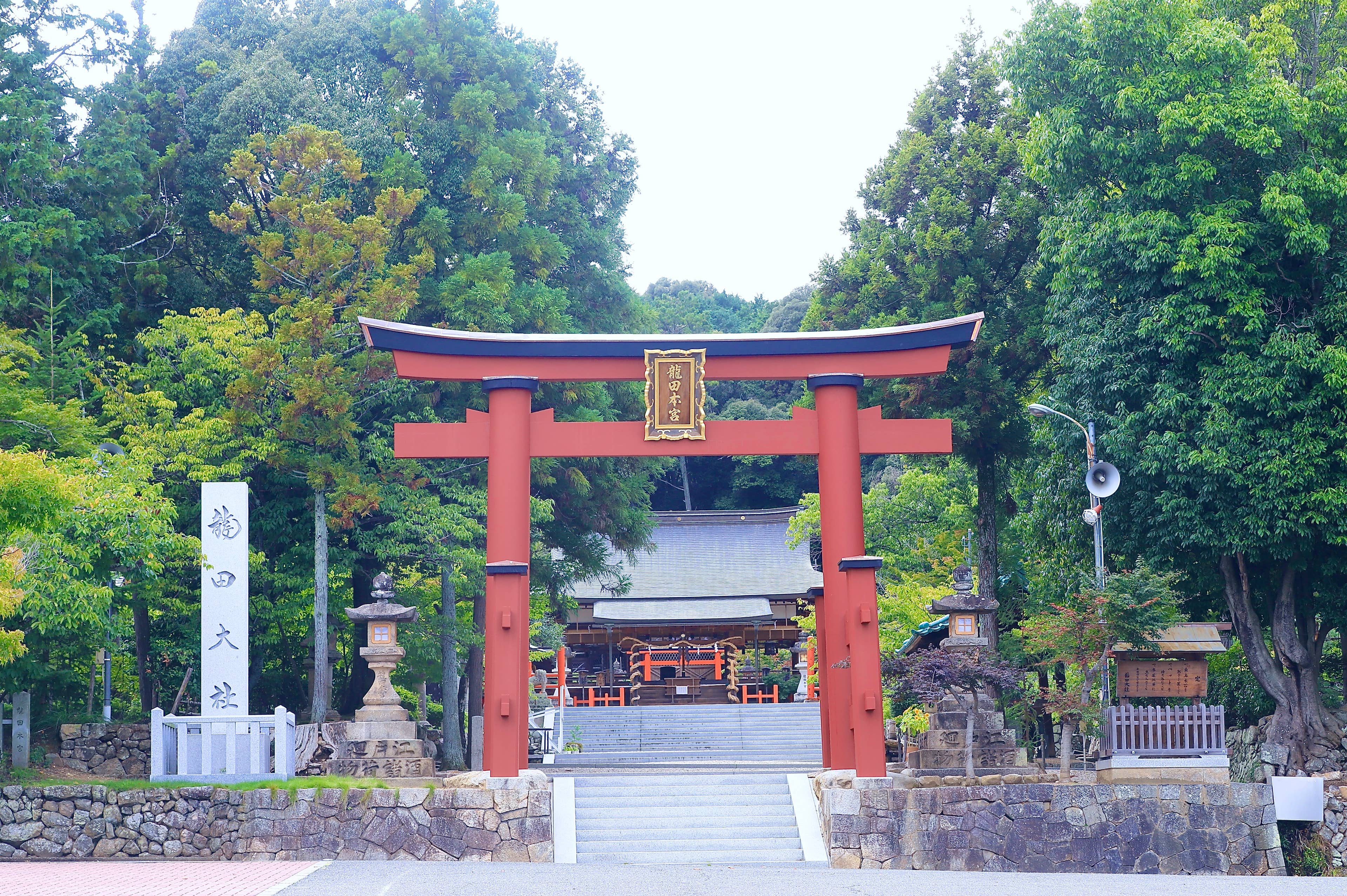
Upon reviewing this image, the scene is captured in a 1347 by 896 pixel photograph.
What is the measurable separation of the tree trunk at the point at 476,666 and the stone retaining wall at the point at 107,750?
629 centimetres

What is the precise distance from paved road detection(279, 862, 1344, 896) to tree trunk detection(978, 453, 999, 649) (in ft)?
33.8

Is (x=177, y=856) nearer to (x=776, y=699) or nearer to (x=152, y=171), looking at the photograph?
(x=152, y=171)

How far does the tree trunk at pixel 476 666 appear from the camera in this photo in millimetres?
23688

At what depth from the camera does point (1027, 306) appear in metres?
23.3

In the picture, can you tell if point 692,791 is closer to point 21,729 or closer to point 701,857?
point 701,857

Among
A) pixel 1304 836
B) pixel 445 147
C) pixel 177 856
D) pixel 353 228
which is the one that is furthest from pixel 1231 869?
pixel 445 147

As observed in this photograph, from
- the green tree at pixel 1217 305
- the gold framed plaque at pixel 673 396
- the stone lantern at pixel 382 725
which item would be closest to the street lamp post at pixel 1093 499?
the green tree at pixel 1217 305

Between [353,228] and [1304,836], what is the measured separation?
1658 cm

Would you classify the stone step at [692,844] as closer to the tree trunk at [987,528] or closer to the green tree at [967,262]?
the tree trunk at [987,528]

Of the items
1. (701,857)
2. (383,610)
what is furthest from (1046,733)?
(383,610)

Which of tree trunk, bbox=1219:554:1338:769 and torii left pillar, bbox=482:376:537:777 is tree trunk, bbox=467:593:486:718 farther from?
tree trunk, bbox=1219:554:1338:769

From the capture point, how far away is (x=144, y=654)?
21062 millimetres

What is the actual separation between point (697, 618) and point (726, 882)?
82.0ft

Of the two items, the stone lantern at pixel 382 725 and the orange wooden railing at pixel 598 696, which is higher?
the stone lantern at pixel 382 725
